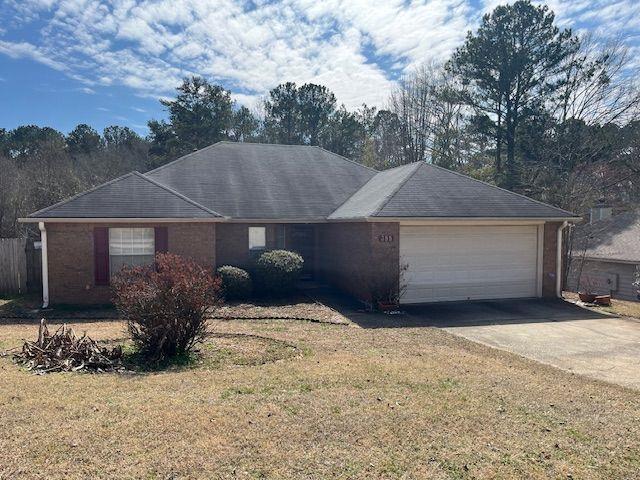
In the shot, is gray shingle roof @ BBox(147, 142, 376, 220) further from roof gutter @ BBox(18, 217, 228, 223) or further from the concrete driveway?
the concrete driveway

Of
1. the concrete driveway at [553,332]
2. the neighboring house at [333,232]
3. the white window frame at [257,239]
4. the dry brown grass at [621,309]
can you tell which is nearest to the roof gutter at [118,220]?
the neighboring house at [333,232]

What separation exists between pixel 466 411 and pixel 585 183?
929 inches

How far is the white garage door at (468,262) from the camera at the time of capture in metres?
14.5

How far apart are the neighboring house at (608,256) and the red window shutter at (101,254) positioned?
2035 centimetres

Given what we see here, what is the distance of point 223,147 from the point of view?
69.7 ft

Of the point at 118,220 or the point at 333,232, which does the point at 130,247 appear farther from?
the point at 333,232

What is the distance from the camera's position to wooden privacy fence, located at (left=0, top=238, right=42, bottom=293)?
15.6m

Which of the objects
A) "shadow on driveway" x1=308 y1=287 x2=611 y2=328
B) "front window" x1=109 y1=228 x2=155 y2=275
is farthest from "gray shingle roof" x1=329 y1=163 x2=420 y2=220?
"front window" x1=109 y1=228 x2=155 y2=275

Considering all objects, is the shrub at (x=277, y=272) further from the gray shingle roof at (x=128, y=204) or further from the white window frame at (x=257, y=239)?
the gray shingle roof at (x=128, y=204)

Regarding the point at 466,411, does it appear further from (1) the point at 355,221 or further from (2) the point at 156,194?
(2) the point at 156,194

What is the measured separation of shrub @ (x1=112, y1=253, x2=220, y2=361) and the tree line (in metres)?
19.6

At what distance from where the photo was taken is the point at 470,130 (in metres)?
32.2

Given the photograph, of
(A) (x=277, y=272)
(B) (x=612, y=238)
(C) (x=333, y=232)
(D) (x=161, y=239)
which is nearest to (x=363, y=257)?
(C) (x=333, y=232)

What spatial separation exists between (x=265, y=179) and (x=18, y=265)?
29.9ft
